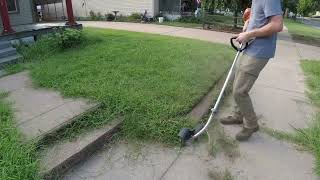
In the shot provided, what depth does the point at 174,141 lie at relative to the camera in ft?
11.6

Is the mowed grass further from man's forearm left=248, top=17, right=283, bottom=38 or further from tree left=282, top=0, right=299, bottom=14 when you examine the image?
tree left=282, top=0, right=299, bottom=14

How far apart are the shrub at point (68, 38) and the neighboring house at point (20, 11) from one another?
4.06 metres

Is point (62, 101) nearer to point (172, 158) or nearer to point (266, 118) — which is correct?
point (172, 158)

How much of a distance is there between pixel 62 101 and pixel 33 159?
4.52ft

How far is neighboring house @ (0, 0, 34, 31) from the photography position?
10.3 meters

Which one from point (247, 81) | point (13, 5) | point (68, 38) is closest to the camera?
point (247, 81)

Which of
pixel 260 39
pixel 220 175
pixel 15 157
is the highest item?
pixel 260 39

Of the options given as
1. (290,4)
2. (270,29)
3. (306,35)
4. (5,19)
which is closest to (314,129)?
(270,29)

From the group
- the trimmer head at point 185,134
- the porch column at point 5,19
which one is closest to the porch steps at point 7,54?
the porch column at point 5,19

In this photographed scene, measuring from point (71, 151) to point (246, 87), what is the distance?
1.99 meters

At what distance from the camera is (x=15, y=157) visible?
2.74 m

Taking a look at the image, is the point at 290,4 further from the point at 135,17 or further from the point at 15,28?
the point at 15,28

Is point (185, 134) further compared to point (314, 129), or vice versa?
point (314, 129)

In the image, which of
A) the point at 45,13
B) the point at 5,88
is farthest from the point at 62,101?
the point at 45,13
